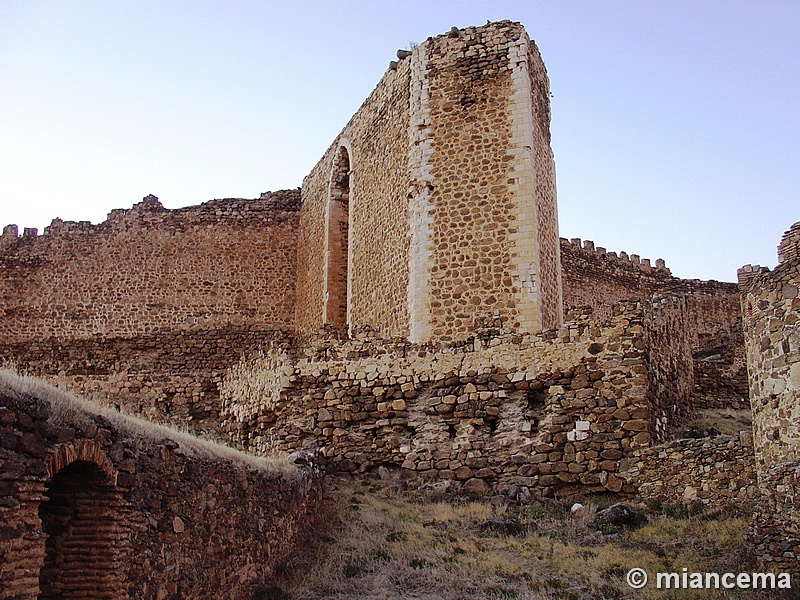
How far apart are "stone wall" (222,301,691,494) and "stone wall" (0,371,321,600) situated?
15.1 feet

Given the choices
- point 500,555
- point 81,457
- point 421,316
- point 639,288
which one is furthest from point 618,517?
point 639,288

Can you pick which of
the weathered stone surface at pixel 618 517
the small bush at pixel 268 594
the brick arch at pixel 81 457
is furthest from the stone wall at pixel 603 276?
the brick arch at pixel 81 457

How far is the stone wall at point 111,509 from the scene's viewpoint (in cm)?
506

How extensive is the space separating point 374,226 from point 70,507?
499 inches

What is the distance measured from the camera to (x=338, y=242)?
2159 cm

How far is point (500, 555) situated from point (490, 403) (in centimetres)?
339

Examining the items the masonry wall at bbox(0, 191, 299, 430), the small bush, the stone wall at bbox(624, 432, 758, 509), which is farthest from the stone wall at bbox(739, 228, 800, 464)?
the masonry wall at bbox(0, 191, 299, 430)

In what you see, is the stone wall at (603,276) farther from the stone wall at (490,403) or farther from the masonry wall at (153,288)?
the stone wall at (490,403)

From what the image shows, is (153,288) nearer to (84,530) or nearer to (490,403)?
(490,403)

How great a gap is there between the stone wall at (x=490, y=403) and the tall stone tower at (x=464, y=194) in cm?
213

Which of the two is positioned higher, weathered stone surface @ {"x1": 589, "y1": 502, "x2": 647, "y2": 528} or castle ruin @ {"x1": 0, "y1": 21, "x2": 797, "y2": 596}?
castle ruin @ {"x1": 0, "y1": 21, "x2": 797, "y2": 596}

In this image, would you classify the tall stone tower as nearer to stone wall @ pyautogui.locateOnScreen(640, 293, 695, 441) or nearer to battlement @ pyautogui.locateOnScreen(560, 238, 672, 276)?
stone wall @ pyautogui.locateOnScreen(640, 293, 695, 441)

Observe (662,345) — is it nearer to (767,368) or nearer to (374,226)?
(767,368)

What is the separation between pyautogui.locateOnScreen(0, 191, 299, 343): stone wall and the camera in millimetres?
23500
